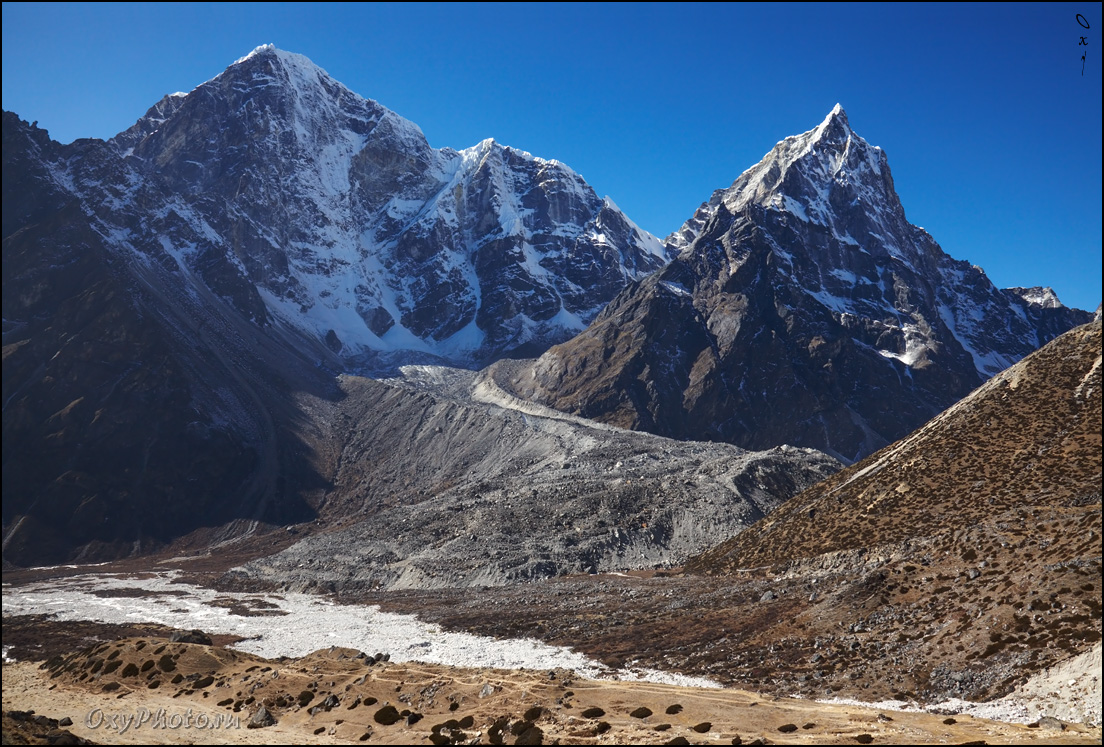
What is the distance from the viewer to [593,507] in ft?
375

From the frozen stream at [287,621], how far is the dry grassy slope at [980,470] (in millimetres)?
26077

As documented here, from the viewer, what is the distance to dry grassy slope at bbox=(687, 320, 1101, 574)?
5956 cm

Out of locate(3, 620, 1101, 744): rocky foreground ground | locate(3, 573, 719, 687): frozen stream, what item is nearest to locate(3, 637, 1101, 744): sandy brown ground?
locate(3, 620, 1101, 744): rocky foreground ground

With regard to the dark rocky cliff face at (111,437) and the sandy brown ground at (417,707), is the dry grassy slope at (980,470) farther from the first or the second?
the dark rocky cliff face at (111,437)

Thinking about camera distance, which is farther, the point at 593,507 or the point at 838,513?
the point at 593,507

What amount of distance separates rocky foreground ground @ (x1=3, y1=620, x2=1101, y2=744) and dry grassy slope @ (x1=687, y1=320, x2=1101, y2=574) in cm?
2929

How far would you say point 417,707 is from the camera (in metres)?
38.0

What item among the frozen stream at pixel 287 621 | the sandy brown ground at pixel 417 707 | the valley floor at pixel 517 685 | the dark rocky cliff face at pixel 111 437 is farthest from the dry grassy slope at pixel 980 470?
the dark rocky cliff face at pixel 111 437

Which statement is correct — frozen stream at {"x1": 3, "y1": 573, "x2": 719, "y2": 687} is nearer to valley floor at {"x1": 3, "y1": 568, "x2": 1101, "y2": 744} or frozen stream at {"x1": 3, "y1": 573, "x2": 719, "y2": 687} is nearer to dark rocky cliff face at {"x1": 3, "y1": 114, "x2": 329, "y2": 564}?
valley floor at {"x1": 3, "y1": 568, "x2": 1101, "y2": 744}

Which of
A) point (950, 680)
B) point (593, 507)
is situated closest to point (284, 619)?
point (593, 507)

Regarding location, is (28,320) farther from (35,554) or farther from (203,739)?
(203,739)

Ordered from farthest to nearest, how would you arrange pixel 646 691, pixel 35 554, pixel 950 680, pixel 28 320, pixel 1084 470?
pixel 28 320, pixel 35 554, pixel 1084 470, pixel 950 680, pixel 646 691

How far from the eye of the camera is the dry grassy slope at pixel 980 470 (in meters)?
59.6

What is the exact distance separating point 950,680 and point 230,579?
4150 inches
